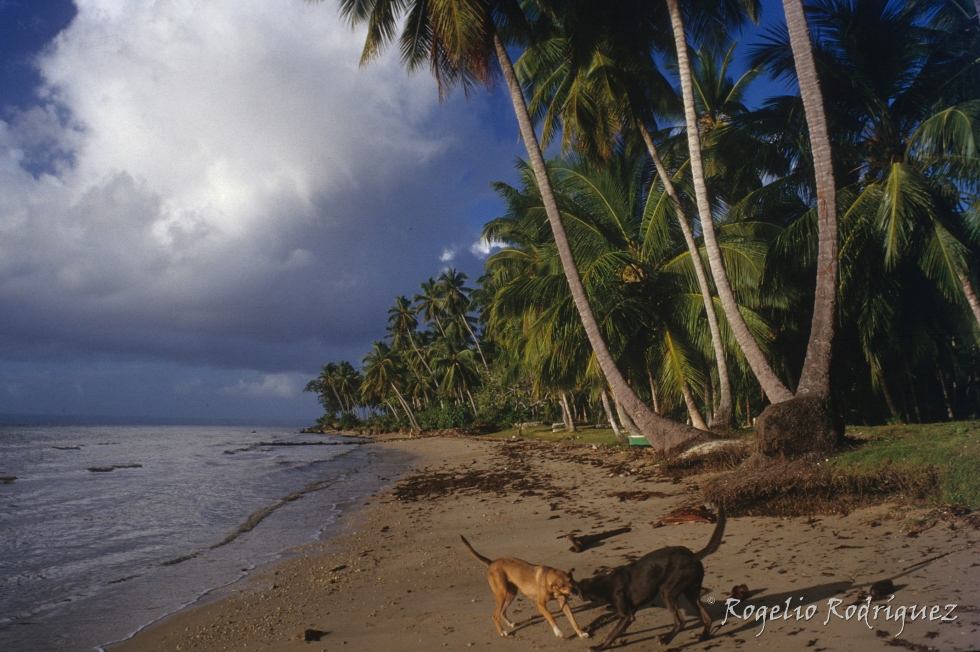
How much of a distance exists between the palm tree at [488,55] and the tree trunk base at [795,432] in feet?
9.48

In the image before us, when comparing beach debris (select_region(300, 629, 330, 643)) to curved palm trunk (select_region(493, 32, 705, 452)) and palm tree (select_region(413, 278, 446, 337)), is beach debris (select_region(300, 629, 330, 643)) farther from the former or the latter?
palm tree (select_region(413, 278, 446, 337))

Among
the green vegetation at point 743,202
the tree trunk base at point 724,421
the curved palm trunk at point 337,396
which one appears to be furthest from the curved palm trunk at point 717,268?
the curved palm trunk at point 337,396

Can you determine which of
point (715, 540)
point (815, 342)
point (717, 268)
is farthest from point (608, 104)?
point (715, 540)

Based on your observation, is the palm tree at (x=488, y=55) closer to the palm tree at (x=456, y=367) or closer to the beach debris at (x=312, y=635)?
the beach debris at (x=312, y=635)

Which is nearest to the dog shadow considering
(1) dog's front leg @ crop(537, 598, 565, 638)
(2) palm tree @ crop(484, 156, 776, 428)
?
(1) dog's front leg @ crop(537, 598, 565, 638)

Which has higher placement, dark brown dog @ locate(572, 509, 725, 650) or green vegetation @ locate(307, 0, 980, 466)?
green vegetation @ locate(307, 0, 980, 466)

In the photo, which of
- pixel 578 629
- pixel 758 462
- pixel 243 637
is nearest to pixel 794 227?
pixel 758 462

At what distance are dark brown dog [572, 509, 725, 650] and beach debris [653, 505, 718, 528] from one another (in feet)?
10.9

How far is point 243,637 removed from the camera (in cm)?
568

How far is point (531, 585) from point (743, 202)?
49.2 ft

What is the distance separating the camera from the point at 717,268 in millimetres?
10602

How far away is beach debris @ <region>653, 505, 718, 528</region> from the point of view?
7312 mm

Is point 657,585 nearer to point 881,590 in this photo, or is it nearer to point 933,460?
point 881,590

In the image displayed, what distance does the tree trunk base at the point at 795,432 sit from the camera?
7961 mm
